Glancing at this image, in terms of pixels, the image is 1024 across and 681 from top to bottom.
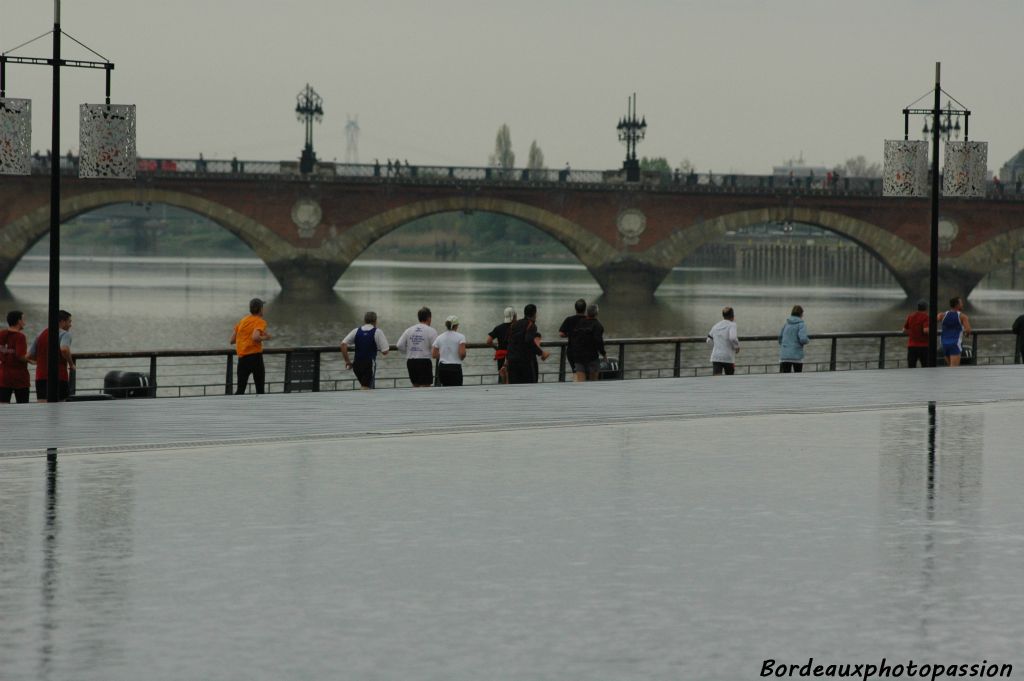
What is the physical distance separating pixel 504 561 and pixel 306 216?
59.1 m

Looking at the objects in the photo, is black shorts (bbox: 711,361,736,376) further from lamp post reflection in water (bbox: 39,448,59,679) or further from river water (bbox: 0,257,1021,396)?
lamp post reflection in water (bbox: 39,448,59,679)

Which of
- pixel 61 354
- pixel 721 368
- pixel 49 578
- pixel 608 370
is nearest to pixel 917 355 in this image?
pixel 721 368

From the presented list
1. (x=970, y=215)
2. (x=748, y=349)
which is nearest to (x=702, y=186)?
(x=970, y=215)

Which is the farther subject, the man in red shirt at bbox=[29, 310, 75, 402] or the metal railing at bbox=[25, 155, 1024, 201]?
the metal railing at bbox=[25, 155, 1024, 201]

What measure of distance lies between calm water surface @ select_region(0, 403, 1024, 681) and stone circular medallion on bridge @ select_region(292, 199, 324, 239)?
5355cm

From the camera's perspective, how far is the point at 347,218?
67438 mm

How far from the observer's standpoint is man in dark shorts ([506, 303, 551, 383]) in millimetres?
19547

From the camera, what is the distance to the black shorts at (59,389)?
17.8 m

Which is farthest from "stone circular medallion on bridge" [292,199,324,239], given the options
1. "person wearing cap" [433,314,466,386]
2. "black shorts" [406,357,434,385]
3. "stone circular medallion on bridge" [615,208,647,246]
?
"black shorts" [406,357,434,385]

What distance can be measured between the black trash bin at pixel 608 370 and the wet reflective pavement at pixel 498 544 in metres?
6.01

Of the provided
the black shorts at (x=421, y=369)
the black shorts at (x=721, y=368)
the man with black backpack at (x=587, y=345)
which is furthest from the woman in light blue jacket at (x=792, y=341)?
the black shorts at (x=421, y=369)

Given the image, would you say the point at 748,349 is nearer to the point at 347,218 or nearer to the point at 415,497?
the point at 347,218

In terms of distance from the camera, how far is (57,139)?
17.8m

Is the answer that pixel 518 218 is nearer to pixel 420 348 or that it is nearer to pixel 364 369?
pixel 364 369
